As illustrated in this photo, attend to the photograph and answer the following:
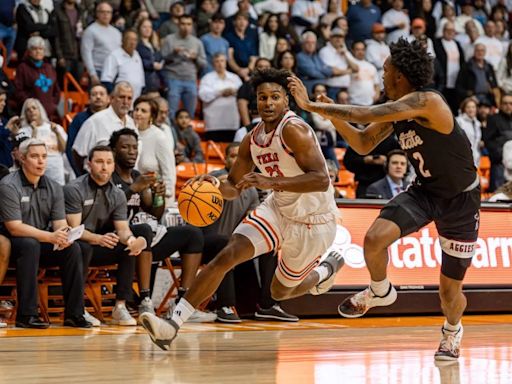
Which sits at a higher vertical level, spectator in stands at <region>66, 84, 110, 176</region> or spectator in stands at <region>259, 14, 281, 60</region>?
spectator in stands at <region>259, 14, 281, 60</region>

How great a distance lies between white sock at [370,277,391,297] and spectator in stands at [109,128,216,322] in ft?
10.3

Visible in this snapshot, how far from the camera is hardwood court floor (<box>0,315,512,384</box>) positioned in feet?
19.2

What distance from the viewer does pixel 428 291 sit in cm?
1109

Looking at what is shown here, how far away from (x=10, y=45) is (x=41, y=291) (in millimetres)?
6095

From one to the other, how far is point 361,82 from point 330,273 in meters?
9.50

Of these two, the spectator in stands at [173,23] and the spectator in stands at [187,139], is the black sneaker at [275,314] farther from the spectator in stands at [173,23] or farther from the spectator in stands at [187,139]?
the spectator in stands at [173,23]

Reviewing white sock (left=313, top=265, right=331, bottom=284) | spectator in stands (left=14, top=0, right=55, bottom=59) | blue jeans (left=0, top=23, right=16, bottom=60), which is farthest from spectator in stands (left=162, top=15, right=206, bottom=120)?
white sock (left=313, top=265, right=331, bottom=284)

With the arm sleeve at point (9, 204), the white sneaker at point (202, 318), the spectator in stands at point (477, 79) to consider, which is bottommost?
the white sneaker at point (202, 318)

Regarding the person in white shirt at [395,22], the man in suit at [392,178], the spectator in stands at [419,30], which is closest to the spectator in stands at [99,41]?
the man in suit at [392,178]

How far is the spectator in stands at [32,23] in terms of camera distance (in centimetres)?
1410

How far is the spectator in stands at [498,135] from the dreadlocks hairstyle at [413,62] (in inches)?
363

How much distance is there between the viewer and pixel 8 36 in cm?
1462

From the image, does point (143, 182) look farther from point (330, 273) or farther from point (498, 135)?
point (498, 135)

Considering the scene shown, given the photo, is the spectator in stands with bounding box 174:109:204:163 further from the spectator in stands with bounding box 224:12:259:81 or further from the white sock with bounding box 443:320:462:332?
the white sock with bounding box 443:320:462:332
